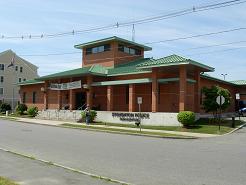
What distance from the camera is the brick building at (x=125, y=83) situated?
33.4 meters

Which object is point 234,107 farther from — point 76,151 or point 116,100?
point 76,151

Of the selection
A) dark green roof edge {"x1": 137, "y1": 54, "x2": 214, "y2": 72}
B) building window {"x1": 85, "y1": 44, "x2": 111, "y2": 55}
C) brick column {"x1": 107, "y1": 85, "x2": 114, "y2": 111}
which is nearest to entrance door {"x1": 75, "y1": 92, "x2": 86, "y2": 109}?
building window {"x1": 85, "y1": 44, "x2": 111, "y2": 55}

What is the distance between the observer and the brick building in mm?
33438

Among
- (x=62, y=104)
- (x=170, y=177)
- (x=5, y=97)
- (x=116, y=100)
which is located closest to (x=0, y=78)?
(x=5, y=97)

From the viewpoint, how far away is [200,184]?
902 cm

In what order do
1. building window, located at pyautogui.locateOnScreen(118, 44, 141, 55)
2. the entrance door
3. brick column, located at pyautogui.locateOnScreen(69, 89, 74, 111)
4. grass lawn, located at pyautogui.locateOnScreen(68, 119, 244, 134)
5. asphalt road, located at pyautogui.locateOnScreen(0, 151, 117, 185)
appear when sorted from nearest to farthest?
asphalt road, located at pyautogui.locateOnScreen(0, 151, 117, 185) < grass lawn, located at pyautogui.locateOnScreen(68, 119, 244, 134) < brick column, located at pyautogui.locateOnScreen(69, 89, 74, 111) < building window, located at pyautogui.locateOnScreen(118, 44, 141, 55) < the entrance door

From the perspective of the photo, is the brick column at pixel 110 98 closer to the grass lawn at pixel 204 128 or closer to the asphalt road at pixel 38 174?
the grass lawn at pixel 204 128

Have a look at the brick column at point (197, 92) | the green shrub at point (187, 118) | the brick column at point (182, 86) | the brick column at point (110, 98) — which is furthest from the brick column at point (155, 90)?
the brick column at point (110, 98)

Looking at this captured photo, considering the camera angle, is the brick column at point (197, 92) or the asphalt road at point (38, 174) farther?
the brick column at point (197, 92)

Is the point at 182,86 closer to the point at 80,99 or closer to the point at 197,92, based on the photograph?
the point at 197,92

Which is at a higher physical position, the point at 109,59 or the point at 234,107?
the point at 109,59

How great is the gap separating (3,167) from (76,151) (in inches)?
189

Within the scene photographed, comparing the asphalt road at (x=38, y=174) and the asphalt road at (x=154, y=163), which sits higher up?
the asphalt road at (x=38, y=174)

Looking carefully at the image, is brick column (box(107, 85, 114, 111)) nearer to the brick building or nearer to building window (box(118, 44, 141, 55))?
the brick building
